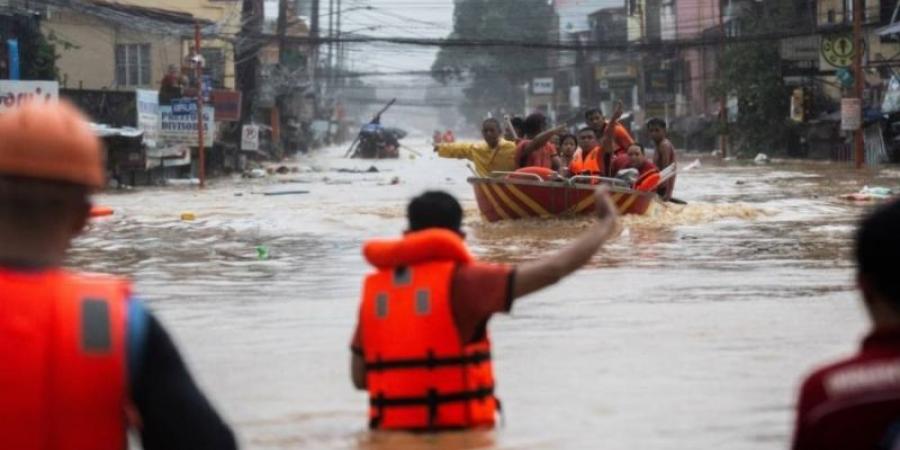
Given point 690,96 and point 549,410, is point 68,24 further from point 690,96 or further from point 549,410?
point 690,96

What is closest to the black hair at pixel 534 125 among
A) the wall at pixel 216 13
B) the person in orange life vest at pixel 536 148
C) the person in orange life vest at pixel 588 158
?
the person in orange life vest at pixel 536 148

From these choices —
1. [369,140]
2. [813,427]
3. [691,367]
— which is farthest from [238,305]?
[369,140]

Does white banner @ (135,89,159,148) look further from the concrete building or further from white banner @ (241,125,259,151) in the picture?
white banner @ (241,125,259,151)

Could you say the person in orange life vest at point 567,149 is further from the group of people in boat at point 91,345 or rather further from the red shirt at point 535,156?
the group of people in boat at point 91,345

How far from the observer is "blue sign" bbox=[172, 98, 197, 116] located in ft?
124

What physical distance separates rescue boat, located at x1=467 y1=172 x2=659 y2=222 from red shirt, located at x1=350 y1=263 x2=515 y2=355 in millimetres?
14352

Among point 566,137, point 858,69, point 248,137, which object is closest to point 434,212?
point 566,137

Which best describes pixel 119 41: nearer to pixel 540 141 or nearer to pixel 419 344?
pixel 540 141

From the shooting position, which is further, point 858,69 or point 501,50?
point 501,50

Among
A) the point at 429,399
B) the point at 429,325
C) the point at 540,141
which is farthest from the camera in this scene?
→ the point at 540,141

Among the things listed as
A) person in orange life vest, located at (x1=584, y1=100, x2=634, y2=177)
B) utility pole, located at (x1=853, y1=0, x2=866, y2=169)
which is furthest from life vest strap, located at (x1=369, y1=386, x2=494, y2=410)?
utility pole, located at (x1=853, y1=0, x2=866, y2=169)

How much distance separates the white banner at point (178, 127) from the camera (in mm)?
38000

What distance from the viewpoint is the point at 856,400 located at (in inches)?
118

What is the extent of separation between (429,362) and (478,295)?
359 millimetres
